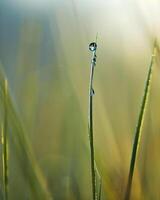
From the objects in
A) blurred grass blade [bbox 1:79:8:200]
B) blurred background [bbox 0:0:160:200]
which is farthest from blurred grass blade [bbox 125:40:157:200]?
blurred grass blade [bbox 1:79:8:200]

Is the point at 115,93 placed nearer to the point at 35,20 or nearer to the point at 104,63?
the point at 104,63

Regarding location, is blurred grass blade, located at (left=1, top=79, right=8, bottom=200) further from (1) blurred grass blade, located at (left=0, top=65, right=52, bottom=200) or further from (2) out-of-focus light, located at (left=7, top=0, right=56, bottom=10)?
(2) out-of-focus light, located at (left=7, top=0, right=56, bottom=10)

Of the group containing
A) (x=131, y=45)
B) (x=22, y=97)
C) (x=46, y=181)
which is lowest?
(x=46, y=181)

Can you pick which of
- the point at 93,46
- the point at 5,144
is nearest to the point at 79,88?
the point at 93,46

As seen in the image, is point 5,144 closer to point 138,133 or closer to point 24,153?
point 24,153

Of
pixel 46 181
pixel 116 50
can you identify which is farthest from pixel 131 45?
pixel 46 181

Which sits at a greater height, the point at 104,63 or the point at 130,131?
the point at 104,63

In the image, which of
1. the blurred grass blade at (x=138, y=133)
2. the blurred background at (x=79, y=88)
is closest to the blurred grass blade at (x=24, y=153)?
the blurred background at (x=79, y=88)
